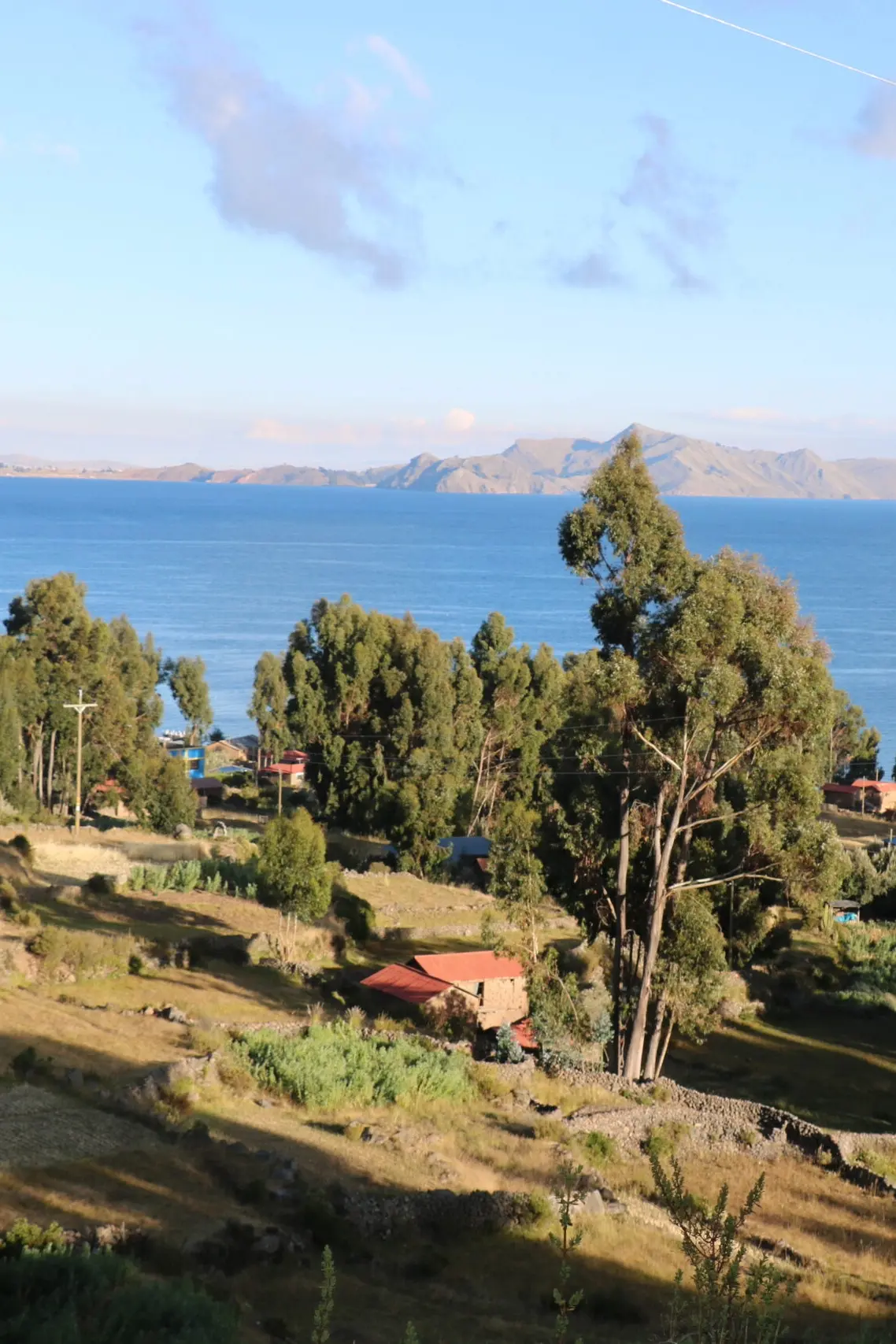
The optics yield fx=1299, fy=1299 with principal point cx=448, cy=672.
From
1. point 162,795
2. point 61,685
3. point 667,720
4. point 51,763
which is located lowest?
point 51,763

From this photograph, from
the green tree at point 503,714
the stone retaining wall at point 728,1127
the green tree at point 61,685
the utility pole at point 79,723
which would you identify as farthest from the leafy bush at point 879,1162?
the green tree at point 61,685

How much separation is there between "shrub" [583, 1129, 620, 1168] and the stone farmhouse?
8.55 m

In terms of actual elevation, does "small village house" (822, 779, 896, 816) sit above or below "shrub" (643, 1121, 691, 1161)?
below

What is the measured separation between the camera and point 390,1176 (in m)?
13.9

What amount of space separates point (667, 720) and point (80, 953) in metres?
11.0

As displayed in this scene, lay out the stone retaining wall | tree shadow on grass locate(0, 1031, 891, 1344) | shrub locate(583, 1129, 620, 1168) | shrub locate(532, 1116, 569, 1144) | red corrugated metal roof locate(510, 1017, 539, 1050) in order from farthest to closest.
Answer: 1. red corrugated metal roof locate(510, 1017, 539, 1050)
2. the stone retaining wall
3. shrub locate(532, 1116, 569, 1144)
4. shrub locate(583, 1129, 620, 1168)
5. tree shadow on grass locate(0, 1031, 891, 1344)

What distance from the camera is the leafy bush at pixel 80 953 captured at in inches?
882

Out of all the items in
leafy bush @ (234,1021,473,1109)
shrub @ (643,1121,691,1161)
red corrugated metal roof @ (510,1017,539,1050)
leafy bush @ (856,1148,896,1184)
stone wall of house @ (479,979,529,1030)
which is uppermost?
leafy bush @ (234,1021,473,1109)

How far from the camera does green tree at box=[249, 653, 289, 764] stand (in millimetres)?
66625

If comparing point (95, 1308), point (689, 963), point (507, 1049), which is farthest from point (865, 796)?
point (95, 1308)

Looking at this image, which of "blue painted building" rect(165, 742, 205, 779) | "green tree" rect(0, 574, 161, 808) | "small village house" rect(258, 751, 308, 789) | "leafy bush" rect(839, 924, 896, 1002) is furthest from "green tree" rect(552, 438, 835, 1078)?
"blue painted building" rect(165, 742, 205, 779)

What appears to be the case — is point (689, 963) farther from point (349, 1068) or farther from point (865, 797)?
point (865, 797)

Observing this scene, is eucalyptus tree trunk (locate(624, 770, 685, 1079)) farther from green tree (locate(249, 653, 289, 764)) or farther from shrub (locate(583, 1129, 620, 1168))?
green tree (locate(249, 653, 289, 764))

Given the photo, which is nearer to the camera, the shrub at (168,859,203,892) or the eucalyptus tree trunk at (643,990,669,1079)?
the eucalyptus tree trunk at (643,990,669,1079)
